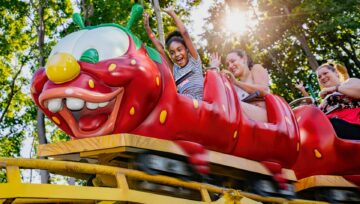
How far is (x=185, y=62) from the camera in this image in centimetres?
458

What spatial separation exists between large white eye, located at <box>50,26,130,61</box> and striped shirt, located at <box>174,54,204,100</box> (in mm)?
910

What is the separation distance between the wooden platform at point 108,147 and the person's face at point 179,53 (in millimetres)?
1046

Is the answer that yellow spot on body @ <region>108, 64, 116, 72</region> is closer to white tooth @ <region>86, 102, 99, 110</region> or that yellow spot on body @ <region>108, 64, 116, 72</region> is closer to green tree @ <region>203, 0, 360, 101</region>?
white tooth @ <region>86, 102, 99, 110</region>

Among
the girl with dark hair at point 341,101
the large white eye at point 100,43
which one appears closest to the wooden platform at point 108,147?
the large white eye at point 100,43

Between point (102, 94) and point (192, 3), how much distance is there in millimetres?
13765

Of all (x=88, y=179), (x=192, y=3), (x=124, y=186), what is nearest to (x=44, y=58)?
(x=192, y=3)

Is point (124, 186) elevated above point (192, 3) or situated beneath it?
situated beneath

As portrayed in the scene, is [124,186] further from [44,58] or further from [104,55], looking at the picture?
[44,58]

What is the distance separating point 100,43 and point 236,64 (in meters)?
1.75

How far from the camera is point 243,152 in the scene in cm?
417

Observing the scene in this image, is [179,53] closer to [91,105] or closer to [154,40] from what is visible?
[154,40]

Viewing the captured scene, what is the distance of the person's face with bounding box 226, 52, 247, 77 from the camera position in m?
5.00

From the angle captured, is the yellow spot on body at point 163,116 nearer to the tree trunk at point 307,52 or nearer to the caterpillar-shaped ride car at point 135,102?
the caterpillar-shaped ride car at point 135,102

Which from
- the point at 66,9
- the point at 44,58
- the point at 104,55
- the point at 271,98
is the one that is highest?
the point at 66,9
